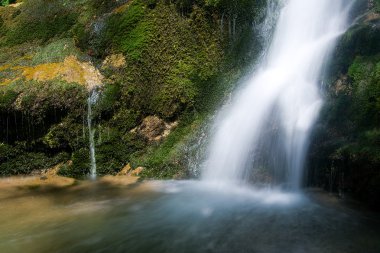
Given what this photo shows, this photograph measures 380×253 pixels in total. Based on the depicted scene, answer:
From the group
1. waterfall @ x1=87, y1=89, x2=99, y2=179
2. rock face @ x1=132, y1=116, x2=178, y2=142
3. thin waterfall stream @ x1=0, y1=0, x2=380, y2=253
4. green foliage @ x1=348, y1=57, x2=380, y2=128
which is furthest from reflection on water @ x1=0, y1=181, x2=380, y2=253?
rock face @ x1=132, y1=116, x2=178, y2=142

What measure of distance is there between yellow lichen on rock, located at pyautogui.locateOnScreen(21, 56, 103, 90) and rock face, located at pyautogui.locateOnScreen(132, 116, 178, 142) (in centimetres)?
230

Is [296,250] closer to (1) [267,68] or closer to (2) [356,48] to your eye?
(2) [356,48]

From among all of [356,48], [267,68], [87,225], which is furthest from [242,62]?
[87,225]

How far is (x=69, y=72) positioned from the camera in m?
13.7

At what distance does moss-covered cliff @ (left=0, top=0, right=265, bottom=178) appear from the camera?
12.9m

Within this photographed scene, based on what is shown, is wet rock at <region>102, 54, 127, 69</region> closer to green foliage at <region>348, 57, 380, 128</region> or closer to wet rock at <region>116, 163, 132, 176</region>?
wet rock at <region>116, 163, 132, 176</region>

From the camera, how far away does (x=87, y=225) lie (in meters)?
8.13

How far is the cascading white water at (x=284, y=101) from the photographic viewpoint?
397 inches

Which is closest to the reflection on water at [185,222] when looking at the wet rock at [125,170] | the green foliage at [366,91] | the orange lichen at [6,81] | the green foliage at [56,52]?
the wet rock at [125,170]

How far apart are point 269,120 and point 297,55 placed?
9.03ft

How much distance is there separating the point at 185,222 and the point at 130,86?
22.5 ft

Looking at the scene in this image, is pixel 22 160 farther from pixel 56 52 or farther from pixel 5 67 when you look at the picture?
pixel 56 52

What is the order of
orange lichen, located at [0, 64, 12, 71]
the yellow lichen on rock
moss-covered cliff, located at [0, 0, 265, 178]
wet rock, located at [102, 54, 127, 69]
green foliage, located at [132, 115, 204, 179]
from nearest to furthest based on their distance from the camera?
green foliage, located at [132, 115, 204, 179] < moss-covered cliff, located at [0, 0, 265, 178] < the yellow lichen on rock < wet rock, located at [102, 54, 127, 69] < orange lichen, located at [0, 64, 12, 71]

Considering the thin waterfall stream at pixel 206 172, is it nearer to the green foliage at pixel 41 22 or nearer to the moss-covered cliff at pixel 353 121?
the moss-covered cliff at pixel 353 121
